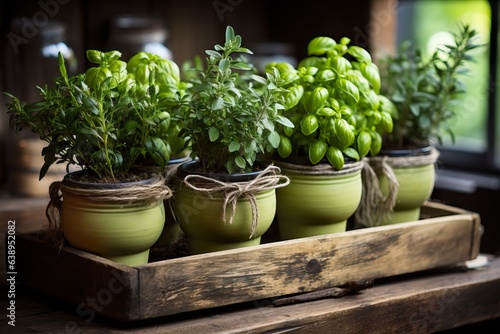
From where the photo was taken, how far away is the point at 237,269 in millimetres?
1126

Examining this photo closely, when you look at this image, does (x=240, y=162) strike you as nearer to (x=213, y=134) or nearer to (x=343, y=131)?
(x=213, y=134)

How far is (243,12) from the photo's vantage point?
2.54 metres

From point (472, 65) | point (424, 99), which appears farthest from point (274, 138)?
point (472, 65)

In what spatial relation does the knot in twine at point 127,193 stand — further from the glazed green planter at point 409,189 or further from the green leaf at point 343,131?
the glazed green planter at point 409,189

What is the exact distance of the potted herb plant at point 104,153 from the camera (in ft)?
3.51

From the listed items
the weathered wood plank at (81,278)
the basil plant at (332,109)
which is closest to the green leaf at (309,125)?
the basil plant at (332,109)

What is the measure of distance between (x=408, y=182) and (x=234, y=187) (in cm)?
38

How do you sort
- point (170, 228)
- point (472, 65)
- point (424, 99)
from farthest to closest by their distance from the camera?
1. point (472, 65)
2. point (424, 99)
3. point (170, 228)

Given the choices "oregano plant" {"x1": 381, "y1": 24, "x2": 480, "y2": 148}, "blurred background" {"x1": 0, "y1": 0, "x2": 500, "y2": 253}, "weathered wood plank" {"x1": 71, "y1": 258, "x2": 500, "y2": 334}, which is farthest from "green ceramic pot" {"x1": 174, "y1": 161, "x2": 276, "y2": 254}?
"blurred background" {"x1": 0, "y1": 0, "x2": 500, "y2": 253}

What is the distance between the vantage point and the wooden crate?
1.06m

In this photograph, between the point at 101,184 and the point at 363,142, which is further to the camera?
the point at 363,142

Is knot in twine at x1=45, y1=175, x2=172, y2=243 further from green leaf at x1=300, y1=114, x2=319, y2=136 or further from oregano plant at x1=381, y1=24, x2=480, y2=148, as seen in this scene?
oregano plant at x1=381, y1=24, x2=480, y2=148

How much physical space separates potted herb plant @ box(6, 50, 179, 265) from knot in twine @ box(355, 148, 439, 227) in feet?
1.27

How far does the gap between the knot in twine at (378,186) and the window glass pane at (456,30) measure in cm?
84
